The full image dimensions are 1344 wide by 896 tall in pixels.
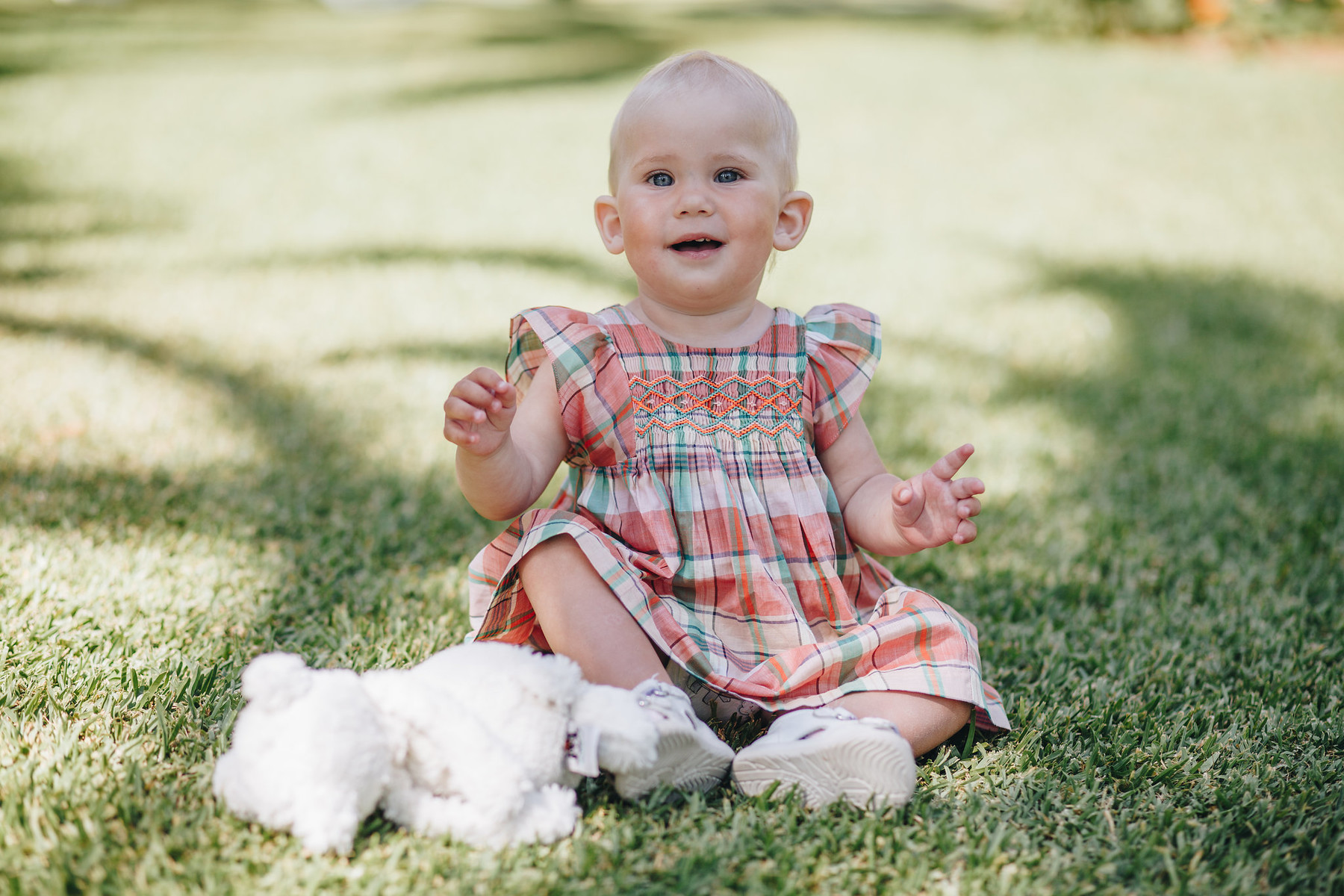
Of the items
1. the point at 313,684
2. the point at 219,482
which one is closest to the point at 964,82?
the point at 219,482

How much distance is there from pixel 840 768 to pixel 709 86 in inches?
46.3

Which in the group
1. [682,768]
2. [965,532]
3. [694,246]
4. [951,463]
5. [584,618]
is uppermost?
[694,246]

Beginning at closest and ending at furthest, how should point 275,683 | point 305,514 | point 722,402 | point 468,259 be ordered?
point 275,683
point 722,402
point 305,514
point 468,259

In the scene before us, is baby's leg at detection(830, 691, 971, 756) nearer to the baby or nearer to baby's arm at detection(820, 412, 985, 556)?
the baby

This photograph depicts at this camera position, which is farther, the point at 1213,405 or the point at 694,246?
the point at 1213,405

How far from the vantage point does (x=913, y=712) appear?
5.73 ft

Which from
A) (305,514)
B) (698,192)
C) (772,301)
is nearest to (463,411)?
(698,192)

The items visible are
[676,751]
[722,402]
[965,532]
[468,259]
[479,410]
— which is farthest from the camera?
[468,259]

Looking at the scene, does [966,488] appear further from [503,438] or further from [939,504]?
[503,438]

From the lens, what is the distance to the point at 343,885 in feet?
4.46

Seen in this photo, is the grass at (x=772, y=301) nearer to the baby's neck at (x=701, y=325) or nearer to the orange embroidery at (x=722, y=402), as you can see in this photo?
the orange embroidery at (x=722, y=402)

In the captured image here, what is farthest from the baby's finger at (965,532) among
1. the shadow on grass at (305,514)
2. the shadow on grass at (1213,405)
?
the shadow on grass at (1213,405)

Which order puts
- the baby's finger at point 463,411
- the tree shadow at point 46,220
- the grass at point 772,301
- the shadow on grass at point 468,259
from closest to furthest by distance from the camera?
the grass at point 772,301, the baby's finger at point 463,411, the tree shadow at point 46,220, the shadow on grass at point 468,259

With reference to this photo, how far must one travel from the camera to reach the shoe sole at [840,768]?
5.20 ft
